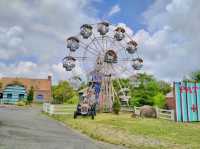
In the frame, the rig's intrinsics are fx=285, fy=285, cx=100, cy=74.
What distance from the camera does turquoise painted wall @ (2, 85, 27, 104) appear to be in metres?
57.9

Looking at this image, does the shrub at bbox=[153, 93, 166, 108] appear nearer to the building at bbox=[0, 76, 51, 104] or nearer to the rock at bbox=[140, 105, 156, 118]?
the rock at bbox=[140, 105, 156, 118]

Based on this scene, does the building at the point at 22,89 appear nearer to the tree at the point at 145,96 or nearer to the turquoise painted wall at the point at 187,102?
the tree at the point at 145,96

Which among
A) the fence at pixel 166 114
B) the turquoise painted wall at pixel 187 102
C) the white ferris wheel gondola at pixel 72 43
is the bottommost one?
the fence at pixel 166 114

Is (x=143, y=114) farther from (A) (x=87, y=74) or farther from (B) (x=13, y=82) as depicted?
(B) (x=13, y=82)

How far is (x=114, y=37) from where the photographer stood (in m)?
31.5

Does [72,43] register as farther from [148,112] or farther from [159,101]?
[159,101]

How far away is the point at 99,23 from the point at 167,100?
1847 centimetres

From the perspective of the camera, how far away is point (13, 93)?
58.5 meters

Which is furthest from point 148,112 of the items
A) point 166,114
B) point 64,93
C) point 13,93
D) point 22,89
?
point 22,89

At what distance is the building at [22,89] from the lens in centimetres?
5819

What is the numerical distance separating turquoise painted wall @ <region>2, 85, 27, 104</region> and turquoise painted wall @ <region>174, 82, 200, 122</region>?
1741 inches

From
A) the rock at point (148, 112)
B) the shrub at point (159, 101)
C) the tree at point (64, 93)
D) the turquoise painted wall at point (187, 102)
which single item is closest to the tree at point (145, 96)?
the shrub at point (159, 101)

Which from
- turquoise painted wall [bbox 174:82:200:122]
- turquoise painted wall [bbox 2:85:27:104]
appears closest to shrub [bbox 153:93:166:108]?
turquoise painted wall [bbox 174:82:200:122]

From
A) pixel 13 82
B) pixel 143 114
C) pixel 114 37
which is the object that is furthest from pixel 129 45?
pixel 13 82
